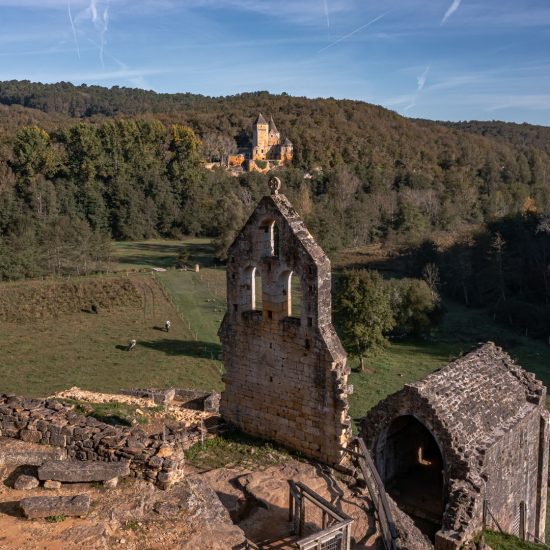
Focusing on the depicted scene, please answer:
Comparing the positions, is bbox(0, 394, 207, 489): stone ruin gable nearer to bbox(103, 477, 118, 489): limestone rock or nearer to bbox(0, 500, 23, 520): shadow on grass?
bbox(103, 477, 118, 489): limestone rock

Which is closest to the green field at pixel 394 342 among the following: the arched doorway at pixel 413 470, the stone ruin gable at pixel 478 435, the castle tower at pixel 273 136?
the stone ruin gable at pixel 478 435

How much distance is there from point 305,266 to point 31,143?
73.8m

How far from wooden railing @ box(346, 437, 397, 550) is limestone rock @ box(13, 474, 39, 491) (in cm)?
547

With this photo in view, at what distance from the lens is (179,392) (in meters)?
22.3

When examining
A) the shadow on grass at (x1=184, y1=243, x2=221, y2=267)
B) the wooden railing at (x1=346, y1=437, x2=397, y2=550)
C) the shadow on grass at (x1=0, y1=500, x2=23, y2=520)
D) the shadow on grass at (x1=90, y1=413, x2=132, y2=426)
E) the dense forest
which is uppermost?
the dense forest

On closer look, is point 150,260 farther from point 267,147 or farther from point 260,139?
point 260,139

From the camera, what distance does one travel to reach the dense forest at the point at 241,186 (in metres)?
53.0

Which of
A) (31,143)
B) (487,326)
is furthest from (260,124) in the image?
(487,326)

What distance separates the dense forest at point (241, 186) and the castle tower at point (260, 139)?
17.1 feet

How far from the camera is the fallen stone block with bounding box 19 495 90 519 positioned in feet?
26.7

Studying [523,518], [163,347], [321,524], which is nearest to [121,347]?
[163,347]

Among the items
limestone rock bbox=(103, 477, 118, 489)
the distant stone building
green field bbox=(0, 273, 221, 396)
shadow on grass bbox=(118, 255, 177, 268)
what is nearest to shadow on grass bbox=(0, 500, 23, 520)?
limestone rock bbox=(103, 477, 118, 489)

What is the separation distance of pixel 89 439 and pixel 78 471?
3.83 feet

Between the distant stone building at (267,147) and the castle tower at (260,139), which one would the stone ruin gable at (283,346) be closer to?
the distant stone building at (267,147)
